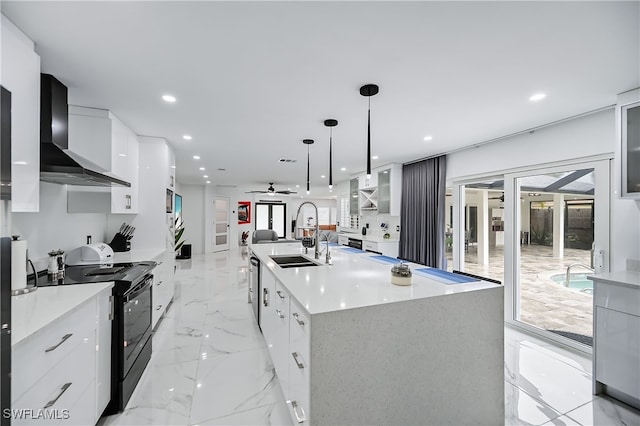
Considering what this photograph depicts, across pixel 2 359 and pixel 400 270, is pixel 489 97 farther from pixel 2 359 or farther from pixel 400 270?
pixel 2 359

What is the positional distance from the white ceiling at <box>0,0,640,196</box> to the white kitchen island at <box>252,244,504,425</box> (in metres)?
1.54

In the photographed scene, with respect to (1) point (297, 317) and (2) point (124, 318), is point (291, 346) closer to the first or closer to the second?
(1) point (297, 317)

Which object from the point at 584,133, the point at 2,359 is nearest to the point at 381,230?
the point at 584,133

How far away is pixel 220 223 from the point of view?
9867 mm

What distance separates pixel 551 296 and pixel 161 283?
494cm

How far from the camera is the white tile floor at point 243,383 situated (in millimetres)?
1898

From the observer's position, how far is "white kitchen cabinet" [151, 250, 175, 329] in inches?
120

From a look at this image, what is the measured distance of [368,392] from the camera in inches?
55.7

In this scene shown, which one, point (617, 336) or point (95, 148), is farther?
point (95, 148)

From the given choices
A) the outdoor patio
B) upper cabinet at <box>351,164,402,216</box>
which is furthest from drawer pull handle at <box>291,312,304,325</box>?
upper cabinet at <box>351,164,402,216</box>

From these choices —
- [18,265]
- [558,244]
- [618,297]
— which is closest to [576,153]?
[558,244]

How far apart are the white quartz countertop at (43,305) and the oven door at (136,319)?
10.1 inches

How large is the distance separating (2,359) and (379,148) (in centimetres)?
426

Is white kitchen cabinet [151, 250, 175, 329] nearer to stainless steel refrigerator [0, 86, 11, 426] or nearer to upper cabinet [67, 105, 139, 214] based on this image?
upper cabinet [67, 105, 139, 214]
